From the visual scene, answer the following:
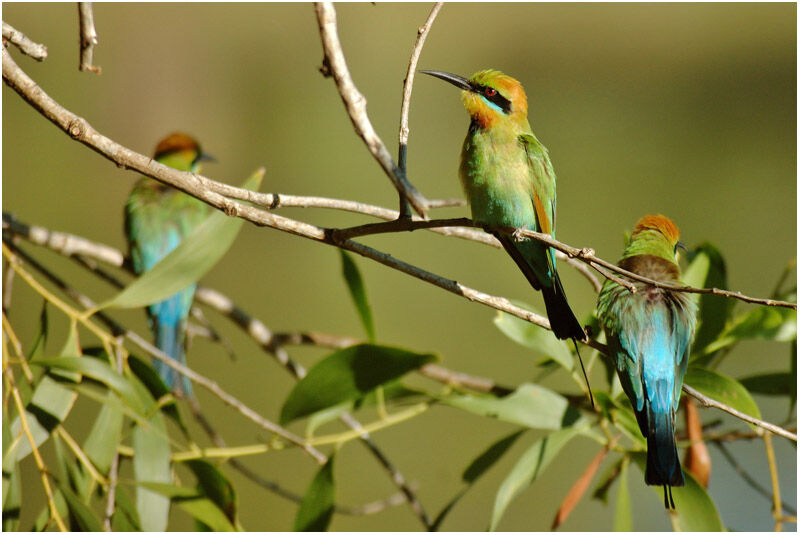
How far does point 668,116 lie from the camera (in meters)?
3.88

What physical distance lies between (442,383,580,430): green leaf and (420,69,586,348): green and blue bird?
0.27 m

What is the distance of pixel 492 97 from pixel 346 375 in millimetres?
442

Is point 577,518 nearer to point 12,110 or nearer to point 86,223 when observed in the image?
point 86,223

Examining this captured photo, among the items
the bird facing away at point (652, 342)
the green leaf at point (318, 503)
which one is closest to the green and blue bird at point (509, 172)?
the bird facing away at point (652, 342)

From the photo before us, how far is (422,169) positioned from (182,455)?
1920mm

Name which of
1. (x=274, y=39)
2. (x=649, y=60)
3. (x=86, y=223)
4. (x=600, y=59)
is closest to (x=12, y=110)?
(x=86, y=223)

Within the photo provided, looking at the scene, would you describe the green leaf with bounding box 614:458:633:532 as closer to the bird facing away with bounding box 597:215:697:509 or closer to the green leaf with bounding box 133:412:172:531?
the bird facing away with bounding box 597:215:697:509

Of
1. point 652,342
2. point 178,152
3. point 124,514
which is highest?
point 178,152

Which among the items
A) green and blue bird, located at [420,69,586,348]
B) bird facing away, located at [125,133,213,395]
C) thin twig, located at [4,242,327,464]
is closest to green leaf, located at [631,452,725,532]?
green and blue bird, located at [420,69,586,348]

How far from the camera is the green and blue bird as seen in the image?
2.68 feet

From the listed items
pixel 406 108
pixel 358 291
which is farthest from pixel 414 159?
pixel 406 108

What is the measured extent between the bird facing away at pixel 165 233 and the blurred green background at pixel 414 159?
90 cm

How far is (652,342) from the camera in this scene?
34.6 inches

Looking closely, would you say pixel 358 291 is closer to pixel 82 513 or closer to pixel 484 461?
pixel 484 461
